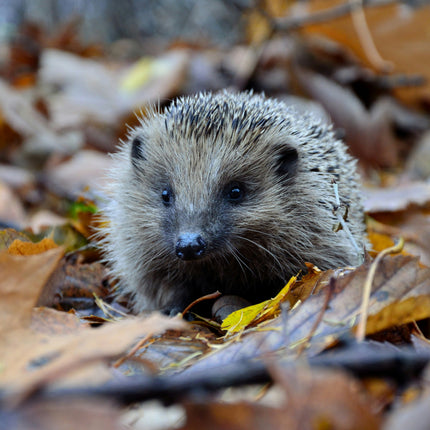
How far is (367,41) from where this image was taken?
623cm

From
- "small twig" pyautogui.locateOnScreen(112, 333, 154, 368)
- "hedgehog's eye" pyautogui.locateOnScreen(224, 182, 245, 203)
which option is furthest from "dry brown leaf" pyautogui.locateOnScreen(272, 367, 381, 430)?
"hedgehog's eye" pyautogui.locateOnScreen(224, 182, 245, 203)

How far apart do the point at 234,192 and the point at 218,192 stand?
0.10 m

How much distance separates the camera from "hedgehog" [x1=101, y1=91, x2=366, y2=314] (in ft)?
8.94

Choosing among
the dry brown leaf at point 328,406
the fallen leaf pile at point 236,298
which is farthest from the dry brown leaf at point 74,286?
the dry brown leaf at point 328,406

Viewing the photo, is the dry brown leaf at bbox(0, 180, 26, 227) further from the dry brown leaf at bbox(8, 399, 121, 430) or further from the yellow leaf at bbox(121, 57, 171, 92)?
the yellow leaf at bbox(121, 57, 171, 92)

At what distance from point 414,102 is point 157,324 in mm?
5596

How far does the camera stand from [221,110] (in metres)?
2.87

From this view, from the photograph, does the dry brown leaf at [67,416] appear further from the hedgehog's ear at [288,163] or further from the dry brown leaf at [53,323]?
the hedgehog's ear at [288,163]

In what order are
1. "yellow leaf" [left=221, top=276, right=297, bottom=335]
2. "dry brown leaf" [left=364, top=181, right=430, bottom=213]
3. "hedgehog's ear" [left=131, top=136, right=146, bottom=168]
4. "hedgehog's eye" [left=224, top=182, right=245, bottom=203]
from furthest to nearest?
"dry brown leaf" [left=364, top=181, right=430, bottom=213] < "hedgehog's ear" [left=131, top=136, right=146, bottom=168] < "hedgehog's eye" [left=224, top=182, right=245, bottom=203] < "yellow leaf" [left=221, top=276, right=297, bottom=335]

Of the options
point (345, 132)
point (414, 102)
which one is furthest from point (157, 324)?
point (414, 102)

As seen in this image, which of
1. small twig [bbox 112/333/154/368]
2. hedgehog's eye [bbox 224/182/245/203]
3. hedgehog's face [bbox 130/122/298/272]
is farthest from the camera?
hedgehog's eye [bbox 224/182/245/203]

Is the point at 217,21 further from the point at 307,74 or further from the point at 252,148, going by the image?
the point at 252,148

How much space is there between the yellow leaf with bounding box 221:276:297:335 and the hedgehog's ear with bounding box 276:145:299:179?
836 millimetres

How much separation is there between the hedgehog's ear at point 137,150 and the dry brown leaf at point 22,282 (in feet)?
4.71
